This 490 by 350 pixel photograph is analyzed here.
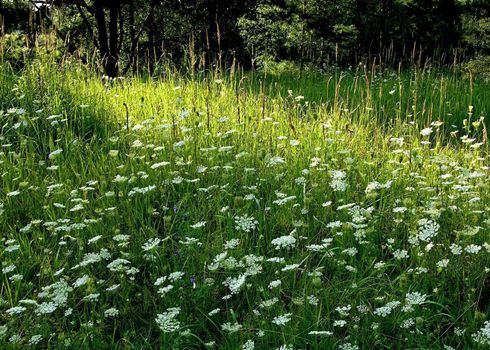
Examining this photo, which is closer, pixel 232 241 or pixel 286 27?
pixel 232 241

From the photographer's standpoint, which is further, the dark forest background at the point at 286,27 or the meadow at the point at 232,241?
the dark forest background at the point at 286,27

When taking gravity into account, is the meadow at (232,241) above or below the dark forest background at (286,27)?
below

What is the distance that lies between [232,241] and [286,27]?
7.87 metres

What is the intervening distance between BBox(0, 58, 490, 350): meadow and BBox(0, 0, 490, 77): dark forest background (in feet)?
18.0

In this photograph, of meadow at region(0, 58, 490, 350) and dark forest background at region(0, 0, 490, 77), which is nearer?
meadow at region(0, 58, 490, 350)

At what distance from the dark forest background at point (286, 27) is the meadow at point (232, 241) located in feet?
18.0

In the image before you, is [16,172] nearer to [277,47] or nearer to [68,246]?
[68,246]

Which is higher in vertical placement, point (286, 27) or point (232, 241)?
point (286, 27)

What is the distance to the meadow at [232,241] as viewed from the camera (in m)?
2.65

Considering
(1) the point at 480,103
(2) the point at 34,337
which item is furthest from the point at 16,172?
(1) the point at 480,103

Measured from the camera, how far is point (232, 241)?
288 cm

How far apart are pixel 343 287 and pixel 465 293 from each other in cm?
60

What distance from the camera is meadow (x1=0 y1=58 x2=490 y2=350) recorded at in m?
2.65

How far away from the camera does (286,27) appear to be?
33.2 feet
